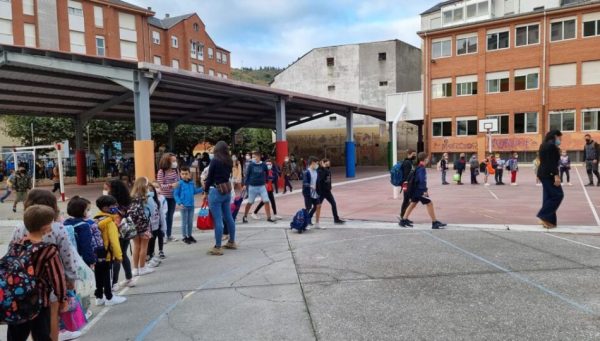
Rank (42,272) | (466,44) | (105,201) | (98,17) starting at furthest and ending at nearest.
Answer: (98,17)
(466,44)
(105,201)
(42,272)

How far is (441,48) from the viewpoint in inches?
1423

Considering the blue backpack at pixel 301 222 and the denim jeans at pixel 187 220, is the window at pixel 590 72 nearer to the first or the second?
the blue backpack at pixel 301 222

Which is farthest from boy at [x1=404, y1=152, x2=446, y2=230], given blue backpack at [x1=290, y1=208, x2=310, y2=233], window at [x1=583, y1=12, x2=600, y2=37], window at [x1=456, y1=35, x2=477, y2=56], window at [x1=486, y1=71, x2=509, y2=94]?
window at [x1=456, y1=35, x2=477, y2=56]

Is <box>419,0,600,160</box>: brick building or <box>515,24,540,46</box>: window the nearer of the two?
<box>419,0,600,160</box>: brick building

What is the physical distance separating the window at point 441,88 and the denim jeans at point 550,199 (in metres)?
28.3

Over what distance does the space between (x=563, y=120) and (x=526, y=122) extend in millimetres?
2340

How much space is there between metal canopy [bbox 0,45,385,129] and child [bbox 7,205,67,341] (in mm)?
12269

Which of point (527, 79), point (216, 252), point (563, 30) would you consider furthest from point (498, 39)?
point (216, 252)

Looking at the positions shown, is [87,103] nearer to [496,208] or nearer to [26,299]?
[496,208]

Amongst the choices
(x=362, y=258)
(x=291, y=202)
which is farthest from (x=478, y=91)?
(x=362, y=258)

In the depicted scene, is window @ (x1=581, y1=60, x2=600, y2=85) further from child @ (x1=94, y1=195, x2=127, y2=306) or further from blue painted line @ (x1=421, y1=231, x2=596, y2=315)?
child @ (x1=94, y1=195, x2=127, y2=306)

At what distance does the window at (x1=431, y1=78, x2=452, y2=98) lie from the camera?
35.7 m

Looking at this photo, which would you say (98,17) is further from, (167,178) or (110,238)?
(110,238)

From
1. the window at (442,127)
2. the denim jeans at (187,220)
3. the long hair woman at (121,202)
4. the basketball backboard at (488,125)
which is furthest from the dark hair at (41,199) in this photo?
the window at (442,127)
